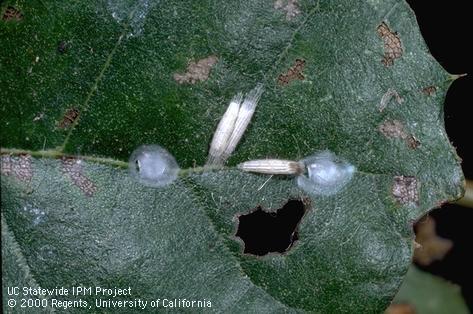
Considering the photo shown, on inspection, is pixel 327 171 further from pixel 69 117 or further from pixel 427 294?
pixel 427 294

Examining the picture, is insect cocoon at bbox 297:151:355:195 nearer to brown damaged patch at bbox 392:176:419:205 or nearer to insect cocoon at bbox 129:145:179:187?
brown damaged patch at bbox 392:176:419:205

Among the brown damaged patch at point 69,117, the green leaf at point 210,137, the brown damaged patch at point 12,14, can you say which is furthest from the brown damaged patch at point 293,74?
the brown damaged patch at point 12,14

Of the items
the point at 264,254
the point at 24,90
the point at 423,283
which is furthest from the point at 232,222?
the point at 423,283

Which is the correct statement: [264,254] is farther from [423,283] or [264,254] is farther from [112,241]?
[423,283]

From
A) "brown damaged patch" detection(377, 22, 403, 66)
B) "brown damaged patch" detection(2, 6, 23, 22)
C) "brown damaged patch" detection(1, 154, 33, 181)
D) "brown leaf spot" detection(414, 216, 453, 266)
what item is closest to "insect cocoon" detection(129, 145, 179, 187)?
"brown damaged patch" detection(1, 154, 33, 181)

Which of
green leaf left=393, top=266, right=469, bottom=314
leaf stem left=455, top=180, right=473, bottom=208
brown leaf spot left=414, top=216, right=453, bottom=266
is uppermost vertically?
leaf stem left=455, top=180, right=473, bottom=208

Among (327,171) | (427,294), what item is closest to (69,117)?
(327,171)

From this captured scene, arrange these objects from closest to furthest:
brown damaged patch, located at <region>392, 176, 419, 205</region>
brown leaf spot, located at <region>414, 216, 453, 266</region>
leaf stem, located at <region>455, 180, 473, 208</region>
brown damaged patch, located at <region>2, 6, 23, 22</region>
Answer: brown damaged patch, located at <region>2, 6, 23, 22</region> < brown damaged patch, located at <region>392, 176, 419, 205</region> < leaf stem, located at <region>455, 180, 473, 208</region> < brown leaf spot, located at <region>414, 216, 453, 266</region>

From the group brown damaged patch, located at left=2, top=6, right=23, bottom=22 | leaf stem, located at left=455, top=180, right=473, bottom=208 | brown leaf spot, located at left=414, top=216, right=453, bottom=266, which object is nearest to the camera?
brown damaged patch, located at left=2, top=6, right=23, bottom=22
